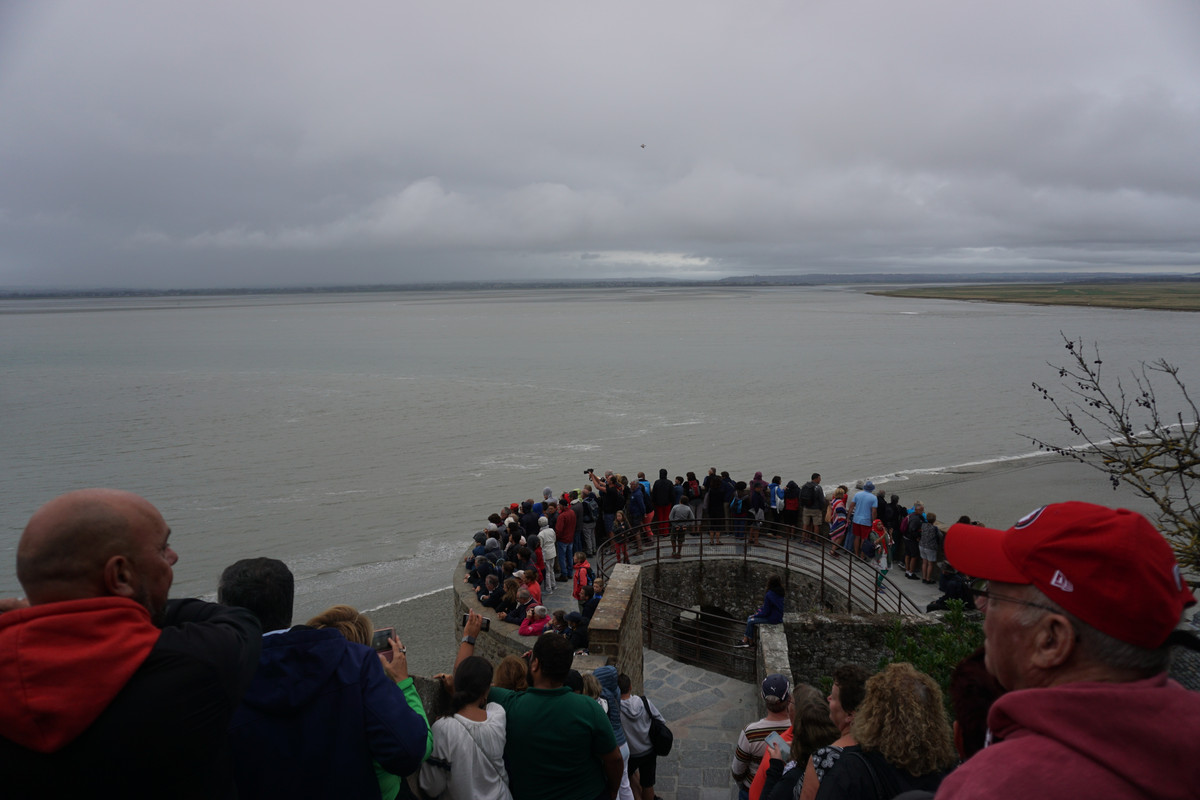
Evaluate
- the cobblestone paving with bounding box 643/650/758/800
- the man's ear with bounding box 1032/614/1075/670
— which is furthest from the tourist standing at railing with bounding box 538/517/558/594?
the man's ear with bounding box 1032/614/1075/670

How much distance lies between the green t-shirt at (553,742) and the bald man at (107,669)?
176 cm

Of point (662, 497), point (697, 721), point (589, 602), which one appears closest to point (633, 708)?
point (697, 721)

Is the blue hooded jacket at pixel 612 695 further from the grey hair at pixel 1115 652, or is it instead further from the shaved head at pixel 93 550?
the grey hair at pixel 1115 652

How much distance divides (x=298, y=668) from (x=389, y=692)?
0.34 meters

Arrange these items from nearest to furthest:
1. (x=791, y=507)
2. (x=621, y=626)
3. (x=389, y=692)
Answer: (x=389, y=692) → (x=621, y=626) → (x=791, y=507)

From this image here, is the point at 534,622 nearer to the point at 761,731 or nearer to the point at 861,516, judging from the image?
the point at 761,731

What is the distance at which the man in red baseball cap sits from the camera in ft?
3.91

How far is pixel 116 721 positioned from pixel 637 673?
24.3 ft

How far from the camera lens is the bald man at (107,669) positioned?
5.09 feet

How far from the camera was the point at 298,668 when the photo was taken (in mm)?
2424

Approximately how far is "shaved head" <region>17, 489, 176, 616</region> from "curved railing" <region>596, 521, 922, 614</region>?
1066 cm

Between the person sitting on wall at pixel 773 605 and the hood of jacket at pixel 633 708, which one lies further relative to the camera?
the person sitting on wall at pixel 773 605

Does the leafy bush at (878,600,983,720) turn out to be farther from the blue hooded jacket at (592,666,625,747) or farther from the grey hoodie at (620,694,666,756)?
the blue hooded jacket at (592,666,625,747)

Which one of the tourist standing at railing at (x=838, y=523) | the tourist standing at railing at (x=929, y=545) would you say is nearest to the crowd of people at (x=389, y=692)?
the tourist standing at railing at (x=929, y=545)
